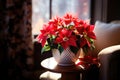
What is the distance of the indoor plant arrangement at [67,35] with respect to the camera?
1.88 meters

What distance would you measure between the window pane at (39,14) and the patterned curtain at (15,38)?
0.40m

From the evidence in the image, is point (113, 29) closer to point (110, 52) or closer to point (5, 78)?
point (110, 52)

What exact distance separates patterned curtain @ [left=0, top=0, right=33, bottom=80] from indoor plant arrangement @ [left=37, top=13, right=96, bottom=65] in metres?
0.58

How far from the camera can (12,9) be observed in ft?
7.91

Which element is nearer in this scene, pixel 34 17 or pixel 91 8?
pixel 34 17

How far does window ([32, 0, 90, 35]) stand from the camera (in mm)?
2934

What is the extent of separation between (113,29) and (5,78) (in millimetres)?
1217

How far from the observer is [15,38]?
8.12ft

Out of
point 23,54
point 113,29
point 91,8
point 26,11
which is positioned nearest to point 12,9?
point 26,11

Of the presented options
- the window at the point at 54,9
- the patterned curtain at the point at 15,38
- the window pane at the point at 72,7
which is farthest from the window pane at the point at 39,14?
the patterned curtain at the point at 15,38

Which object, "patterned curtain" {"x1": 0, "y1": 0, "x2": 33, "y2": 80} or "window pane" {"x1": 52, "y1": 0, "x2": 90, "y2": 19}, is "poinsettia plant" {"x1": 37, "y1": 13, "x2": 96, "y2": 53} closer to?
"patterned curtain" {"x1": 0, "y1": 0, "x2": 33, "y2": 80}

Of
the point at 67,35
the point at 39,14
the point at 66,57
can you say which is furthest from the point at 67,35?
the point at 39,14

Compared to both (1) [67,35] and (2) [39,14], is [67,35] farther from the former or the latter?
(2) [39,14]

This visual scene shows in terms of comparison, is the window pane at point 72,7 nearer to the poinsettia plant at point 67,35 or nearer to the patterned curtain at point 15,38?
the patterned curtain at point 15,38
